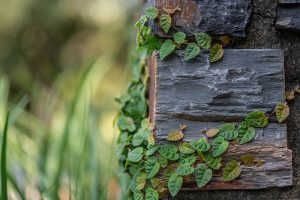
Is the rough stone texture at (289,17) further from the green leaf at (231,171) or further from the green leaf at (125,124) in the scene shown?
the green leaf at (125,124)

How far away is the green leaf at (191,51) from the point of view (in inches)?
56.2

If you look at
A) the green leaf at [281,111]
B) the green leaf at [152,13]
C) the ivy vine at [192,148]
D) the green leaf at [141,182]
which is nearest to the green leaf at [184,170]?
the ivy vine at [192,148]

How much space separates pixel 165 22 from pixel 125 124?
519 millimetres

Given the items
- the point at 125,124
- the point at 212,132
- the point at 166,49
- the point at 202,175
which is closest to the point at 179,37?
the point at 166,49

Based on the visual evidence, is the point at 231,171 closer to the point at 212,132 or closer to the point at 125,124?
the point at 212,132

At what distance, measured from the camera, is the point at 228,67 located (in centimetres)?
144

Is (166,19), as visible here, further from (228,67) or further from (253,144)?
(253,144)

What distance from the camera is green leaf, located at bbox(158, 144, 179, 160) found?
142 cm

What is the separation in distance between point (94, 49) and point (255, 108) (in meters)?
5.43

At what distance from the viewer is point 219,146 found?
56.1 inches

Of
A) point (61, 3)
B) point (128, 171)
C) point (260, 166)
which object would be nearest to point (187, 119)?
point (260, 166)

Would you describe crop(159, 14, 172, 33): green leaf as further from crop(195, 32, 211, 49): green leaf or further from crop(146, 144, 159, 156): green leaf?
crop(146, 144, 159, 156): green leaf

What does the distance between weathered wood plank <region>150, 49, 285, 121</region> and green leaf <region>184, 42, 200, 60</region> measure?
2cm

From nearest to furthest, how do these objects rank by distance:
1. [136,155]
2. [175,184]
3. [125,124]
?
[175,184] → [136,155] → [125,124]
